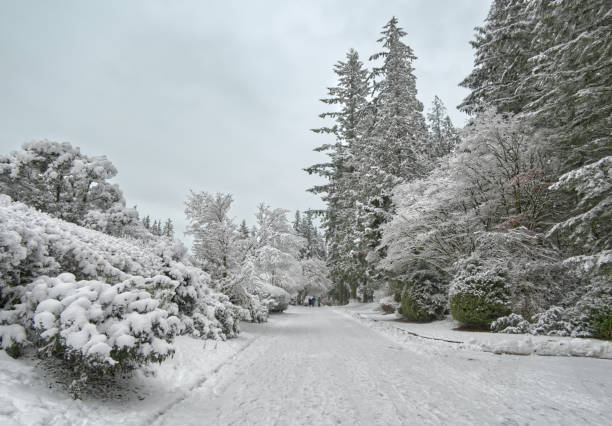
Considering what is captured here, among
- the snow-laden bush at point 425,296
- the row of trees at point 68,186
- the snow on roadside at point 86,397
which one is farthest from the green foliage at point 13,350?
the snow-laden bush at point 425,296

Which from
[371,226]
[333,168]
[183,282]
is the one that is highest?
[333,168]

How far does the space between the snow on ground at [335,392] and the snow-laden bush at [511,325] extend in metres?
2.57

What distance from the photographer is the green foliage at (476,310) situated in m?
10.5

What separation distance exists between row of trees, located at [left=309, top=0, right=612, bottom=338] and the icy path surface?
9.40 feet

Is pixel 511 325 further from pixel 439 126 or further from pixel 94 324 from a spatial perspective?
pixel 439 126

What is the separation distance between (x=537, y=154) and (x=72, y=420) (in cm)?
1403

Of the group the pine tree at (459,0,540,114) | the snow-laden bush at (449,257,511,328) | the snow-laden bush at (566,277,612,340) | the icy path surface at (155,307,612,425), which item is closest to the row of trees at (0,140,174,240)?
the icy path surface at (155,307,612,425)

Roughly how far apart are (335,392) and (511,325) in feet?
24.9

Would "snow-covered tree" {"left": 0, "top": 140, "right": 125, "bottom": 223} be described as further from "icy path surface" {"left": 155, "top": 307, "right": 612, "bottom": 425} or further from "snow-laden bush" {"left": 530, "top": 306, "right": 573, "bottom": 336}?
"snow-laden bush" {"left": 530, "top": 306, "right": 573, "bottom": 336}

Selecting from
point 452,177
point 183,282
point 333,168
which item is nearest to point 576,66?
point 452,177

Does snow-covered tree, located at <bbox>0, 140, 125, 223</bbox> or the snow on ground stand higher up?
snow-covered tree, located at <bbox>0, 140, 125, 223</bbox>

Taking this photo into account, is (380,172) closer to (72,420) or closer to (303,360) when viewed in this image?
(303,360)

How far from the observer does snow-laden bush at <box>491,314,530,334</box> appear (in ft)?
30.8

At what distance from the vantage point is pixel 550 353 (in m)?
7.02
